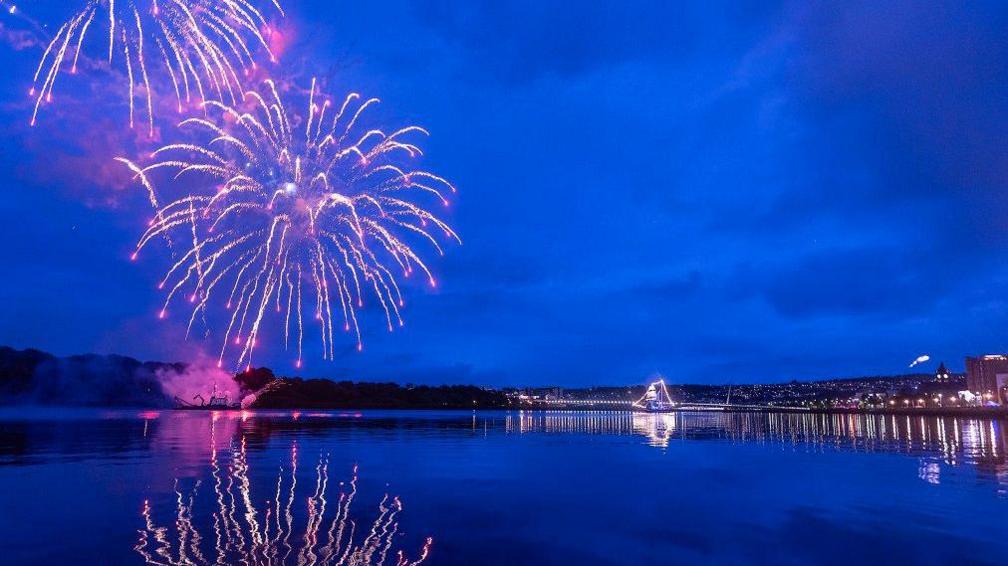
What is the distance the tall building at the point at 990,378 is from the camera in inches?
5753

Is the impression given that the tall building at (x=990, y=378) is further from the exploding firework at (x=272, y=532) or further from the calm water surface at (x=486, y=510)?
the exploding firework at (x=272, y=532)

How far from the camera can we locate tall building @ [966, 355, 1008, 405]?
479 feet

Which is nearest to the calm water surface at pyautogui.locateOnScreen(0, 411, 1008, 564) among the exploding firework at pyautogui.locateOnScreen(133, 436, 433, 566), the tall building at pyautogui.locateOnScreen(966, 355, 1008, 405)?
the exploding firework at pyautogui.locateOnScreen(133, 436, 433, 566)

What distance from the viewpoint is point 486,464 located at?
3262cm

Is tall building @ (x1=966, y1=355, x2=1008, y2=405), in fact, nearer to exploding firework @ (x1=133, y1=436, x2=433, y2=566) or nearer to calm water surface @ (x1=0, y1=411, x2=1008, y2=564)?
calm water surface @ (x1=0, y1=411, x2=1008, y2=564)

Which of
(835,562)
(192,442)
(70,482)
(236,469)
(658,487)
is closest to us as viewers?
(835,562)

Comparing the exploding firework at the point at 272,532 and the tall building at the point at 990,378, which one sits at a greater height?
the tall building at the point at 990,378

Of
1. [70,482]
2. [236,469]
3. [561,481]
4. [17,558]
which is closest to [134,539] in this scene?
[17,558]

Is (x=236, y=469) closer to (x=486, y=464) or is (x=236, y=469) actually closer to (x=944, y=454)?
(x=486, y=464)

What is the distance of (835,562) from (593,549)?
4797 millimetres

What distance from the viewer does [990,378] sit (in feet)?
496

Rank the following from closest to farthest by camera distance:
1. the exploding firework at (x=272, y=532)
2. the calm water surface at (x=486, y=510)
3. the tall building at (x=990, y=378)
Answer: the exploding firework at (x=272, y=532) < the calm water surface at (x=486, y=510) < the tall building at (x=990, y=378)

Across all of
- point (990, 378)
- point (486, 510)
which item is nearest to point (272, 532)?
point (486, 510)

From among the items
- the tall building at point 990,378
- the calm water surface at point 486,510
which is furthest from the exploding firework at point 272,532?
the tall building at point 990,378
